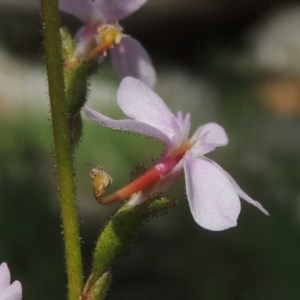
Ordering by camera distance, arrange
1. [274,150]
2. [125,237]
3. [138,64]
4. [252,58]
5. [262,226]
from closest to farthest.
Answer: [125,237]
[138,64]
[262,226]
[274,150]
[252,58]

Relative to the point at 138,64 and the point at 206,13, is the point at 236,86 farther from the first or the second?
the point at 138,64

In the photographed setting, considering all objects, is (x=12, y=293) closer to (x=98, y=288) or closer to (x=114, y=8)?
(x=98, y=288)

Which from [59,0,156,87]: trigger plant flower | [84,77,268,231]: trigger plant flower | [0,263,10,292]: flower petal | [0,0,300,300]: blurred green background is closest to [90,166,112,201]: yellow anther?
[84,77,268,231]: trigger plant flower

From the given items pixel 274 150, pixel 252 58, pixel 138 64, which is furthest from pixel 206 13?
pixel 138 64

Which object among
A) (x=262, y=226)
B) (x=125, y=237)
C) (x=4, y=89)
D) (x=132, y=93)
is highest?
(x=132, y=93)

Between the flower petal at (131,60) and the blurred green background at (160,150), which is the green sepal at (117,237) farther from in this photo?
the blurred green background at (160,150)

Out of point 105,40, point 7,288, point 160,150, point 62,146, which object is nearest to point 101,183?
point 62,146
